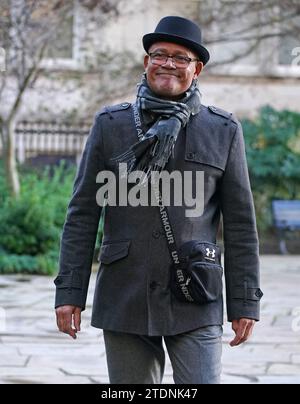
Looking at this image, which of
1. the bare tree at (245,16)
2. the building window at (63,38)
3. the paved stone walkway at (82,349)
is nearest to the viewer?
the paved stone walkway at (82,349)

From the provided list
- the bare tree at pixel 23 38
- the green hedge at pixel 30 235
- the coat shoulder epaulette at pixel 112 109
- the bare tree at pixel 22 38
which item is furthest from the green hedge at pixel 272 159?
the coat shoulder epaulette at pixel 112 109

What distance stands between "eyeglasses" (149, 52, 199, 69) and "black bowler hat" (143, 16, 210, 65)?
0.05m

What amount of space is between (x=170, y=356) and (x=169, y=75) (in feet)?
3.49

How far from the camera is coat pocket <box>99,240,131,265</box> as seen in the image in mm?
3885

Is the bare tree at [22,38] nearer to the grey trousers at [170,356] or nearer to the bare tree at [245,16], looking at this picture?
the bare tree at [245,16]

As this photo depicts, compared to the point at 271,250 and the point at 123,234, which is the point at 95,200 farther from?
the point at 271,250

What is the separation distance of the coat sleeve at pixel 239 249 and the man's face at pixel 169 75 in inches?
13.6

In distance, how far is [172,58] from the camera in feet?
13.0

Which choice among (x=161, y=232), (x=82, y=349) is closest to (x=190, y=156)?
(x=161, y=232)

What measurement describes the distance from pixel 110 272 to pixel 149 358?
36cm

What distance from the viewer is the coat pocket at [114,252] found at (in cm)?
388

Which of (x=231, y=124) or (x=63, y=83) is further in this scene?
(x=63, y=83)
